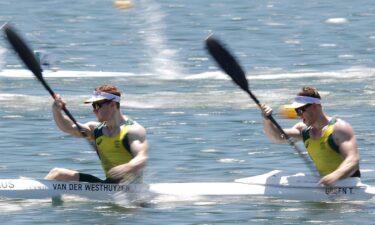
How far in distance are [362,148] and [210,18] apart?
1799 cm

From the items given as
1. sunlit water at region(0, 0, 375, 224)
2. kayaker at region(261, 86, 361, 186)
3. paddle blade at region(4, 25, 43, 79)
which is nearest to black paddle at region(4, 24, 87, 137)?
paddle blade at region(4, 25, 43, 79)

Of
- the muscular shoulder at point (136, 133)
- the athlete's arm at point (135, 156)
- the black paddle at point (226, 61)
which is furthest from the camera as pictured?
the black paddle at point (226, 61)

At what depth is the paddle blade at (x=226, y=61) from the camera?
1622cm

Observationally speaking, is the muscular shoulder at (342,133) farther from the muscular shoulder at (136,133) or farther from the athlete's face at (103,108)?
the athlete's face at (103,108)

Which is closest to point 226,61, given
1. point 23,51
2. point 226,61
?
point 226,61

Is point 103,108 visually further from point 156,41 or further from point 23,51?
point 156,41

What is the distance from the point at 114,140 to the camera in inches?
587

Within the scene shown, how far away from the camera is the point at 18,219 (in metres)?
14.6

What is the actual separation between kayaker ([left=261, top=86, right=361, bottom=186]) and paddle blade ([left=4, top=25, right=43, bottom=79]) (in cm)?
343

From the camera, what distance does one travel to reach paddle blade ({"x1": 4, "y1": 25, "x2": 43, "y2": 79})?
53.8 ft

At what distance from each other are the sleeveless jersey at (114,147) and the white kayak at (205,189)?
283mm

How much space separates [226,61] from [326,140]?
81.8 inches

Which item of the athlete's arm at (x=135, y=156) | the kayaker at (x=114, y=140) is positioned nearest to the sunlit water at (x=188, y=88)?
the kayaker at (x=114, y=140)

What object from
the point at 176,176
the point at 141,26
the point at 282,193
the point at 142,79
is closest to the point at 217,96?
the point at 142,79
